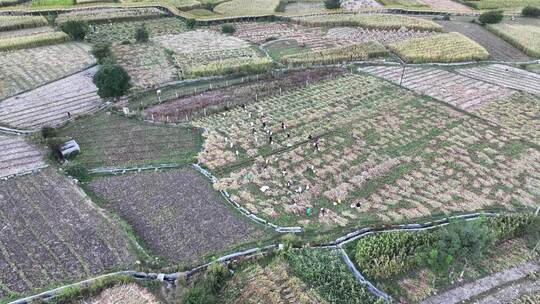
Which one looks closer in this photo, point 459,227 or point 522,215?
point 459,227

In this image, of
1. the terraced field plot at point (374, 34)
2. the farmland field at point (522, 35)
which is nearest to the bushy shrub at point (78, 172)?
the terraced field plot at point (374, 34)

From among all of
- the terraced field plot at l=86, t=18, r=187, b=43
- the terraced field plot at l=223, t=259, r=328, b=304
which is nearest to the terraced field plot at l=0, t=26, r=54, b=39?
the terraced field plot at l=86, t=18, r=187, b=43

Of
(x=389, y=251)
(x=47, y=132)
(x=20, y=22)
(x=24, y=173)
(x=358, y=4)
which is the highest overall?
(x=358, y=4)

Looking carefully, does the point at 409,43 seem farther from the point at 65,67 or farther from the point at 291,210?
the point at 65,67

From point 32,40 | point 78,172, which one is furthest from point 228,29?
point 78,172

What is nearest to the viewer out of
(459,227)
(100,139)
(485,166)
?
(459,227)

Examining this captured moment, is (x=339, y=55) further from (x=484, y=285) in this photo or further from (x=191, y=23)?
(x=484, y=285)

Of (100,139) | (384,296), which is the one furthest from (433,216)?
(100,139)
